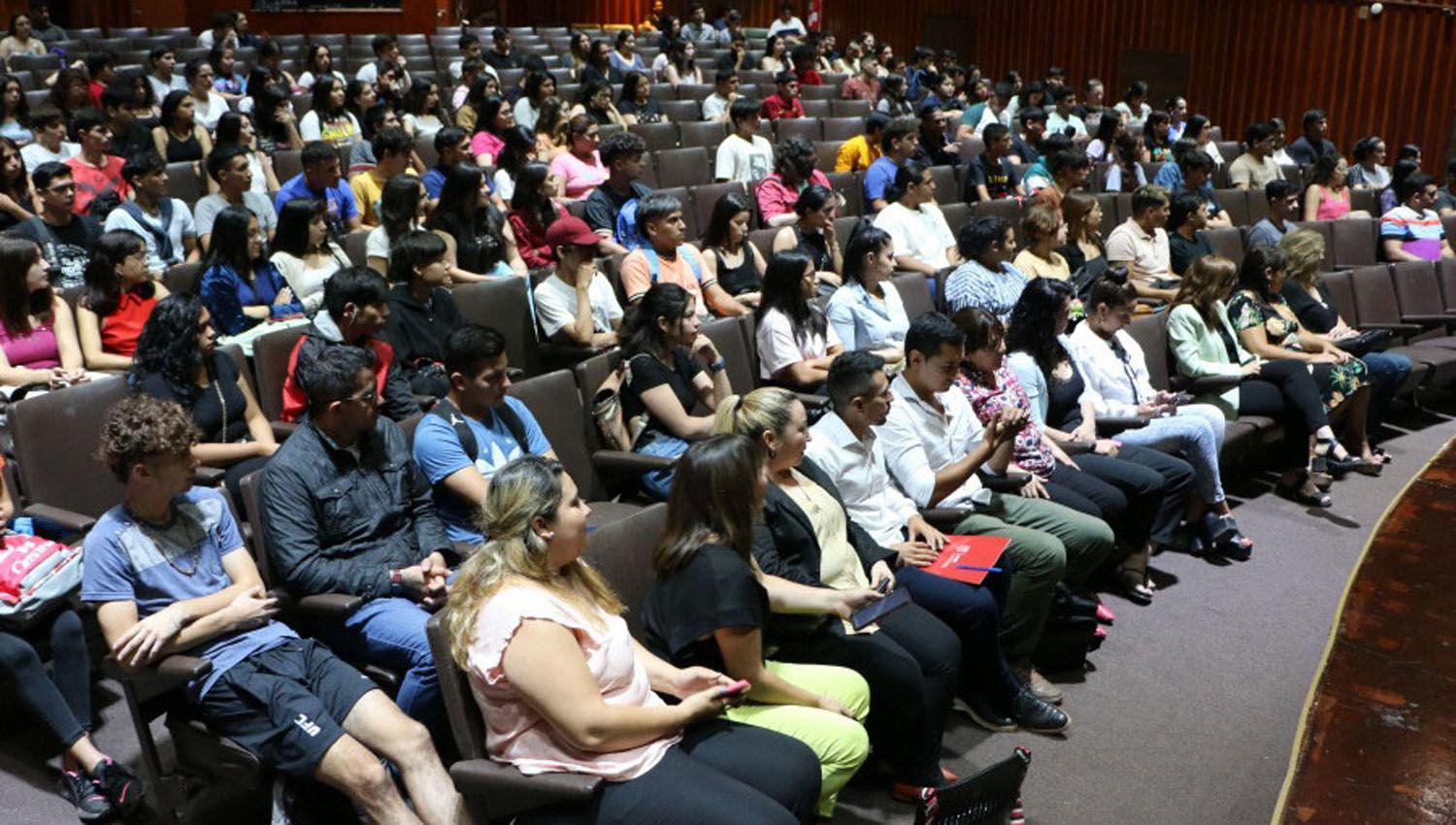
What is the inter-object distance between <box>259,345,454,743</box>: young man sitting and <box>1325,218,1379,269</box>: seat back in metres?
6.34

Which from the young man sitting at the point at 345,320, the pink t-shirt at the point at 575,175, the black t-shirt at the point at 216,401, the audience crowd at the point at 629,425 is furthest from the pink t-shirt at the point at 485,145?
the black t-shirt at the point at 216,401

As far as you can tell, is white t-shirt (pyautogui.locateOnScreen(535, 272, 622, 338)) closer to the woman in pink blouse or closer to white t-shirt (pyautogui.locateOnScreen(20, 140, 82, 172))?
the woman in pink blouse

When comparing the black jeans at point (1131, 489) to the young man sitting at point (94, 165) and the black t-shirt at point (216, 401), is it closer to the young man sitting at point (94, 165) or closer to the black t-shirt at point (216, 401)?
the black t-shirt at point (216, 401)

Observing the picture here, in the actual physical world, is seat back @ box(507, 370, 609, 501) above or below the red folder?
above

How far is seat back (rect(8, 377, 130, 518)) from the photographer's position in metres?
3.34

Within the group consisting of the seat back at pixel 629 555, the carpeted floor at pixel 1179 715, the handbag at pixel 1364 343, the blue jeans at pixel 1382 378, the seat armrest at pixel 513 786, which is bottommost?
the carpeted floor at pixel 1179 715

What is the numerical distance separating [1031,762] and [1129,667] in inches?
28.8

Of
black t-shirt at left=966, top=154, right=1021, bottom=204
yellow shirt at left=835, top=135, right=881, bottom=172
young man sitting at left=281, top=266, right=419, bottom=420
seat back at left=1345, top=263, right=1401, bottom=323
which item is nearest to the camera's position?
young man sitting at left=281, top=266, right=419, bottom=420

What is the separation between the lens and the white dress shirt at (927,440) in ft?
12.5

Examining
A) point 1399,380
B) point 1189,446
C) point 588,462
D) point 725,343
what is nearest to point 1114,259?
point 1399,380

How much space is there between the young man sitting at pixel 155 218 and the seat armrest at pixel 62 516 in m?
2.20

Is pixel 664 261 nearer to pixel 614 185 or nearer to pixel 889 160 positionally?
pixel 614 185

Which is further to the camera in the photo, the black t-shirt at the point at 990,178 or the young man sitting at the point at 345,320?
the black t-shirt at the point at 990,178

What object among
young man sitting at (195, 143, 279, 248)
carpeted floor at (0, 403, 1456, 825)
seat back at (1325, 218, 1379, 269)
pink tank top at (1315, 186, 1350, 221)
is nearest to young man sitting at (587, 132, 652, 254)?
young man sitting at (195, 143, 279, 248)
